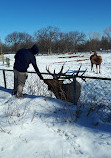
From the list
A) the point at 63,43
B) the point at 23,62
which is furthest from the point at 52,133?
the point at 63,43

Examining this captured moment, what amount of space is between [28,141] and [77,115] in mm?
1338

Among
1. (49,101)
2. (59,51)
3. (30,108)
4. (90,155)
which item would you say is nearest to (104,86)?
(49,101)

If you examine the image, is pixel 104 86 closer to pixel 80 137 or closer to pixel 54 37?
pixel 80 137

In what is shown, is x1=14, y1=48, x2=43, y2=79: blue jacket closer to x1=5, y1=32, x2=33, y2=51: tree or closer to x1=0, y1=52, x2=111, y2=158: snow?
x1=0, y1=52, x2=111, y2=158: snow

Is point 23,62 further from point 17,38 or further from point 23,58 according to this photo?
point 17,38

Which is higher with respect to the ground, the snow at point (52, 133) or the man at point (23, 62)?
the man at point (23, 62)

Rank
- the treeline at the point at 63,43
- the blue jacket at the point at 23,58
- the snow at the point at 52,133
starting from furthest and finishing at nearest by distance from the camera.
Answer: the treeline at the point at 63,43 → the blue jacket at the point at 23,58 → the snow at the point at 52,133

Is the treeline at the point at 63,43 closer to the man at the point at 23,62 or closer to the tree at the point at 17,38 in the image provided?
the tree at the point at 17,38

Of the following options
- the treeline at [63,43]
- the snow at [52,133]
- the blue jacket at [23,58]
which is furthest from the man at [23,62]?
the treeline at [63,43]

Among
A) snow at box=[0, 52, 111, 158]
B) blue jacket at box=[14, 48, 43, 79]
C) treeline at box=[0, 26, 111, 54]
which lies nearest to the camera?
snow at box=[0, 52, 111, 158]

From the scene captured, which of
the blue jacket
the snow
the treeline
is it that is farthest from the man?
the treeline

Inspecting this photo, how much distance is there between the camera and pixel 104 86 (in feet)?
27.3

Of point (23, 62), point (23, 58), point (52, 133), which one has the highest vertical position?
point (23, 58)

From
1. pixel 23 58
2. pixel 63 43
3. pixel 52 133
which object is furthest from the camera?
pixel 63 43
